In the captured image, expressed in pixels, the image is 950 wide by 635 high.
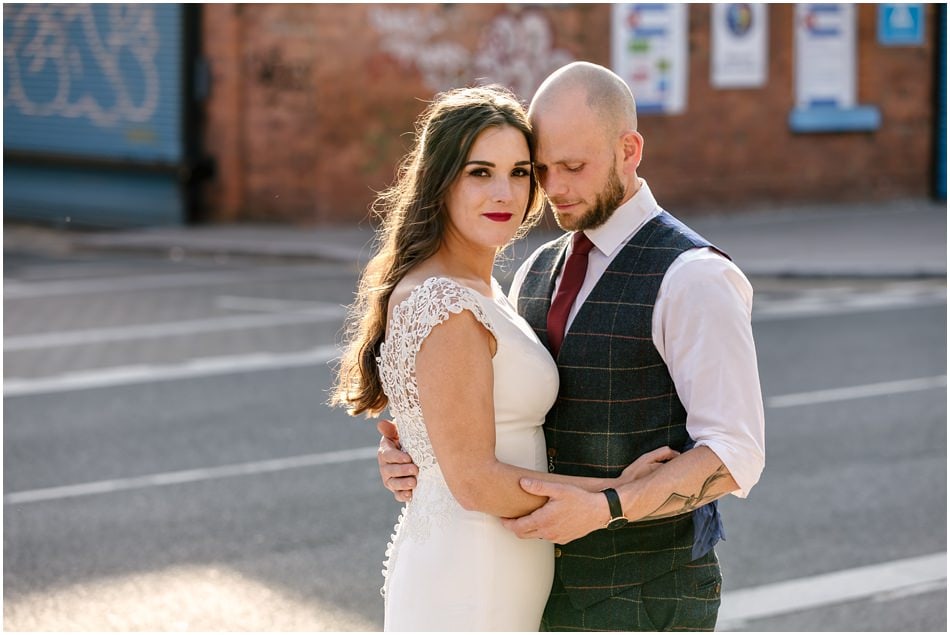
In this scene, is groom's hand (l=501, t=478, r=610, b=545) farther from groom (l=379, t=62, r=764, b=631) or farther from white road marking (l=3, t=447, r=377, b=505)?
white road marking (l=3, t=447, r=377, b=505)

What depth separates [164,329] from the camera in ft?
43.5

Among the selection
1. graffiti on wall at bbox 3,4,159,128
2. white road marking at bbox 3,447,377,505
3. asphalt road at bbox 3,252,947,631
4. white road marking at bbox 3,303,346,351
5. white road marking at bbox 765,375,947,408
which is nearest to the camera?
asphalt road at bbox 3,252,947,631

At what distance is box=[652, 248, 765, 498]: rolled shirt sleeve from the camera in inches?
129

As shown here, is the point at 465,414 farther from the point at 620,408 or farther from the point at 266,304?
the point at 266,304

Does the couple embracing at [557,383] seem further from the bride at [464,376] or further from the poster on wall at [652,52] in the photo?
the poster on wall at [652,52]

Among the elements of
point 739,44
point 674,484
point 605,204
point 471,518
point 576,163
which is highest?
point 739,44

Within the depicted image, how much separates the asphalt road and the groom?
2.59 m

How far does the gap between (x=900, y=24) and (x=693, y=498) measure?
2301 centimetres

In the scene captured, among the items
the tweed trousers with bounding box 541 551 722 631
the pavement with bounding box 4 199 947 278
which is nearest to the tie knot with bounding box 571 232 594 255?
the tweed trousers with bounding box 541 551 722 631

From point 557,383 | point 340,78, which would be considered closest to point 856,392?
point 557,383

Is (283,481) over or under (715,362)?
under

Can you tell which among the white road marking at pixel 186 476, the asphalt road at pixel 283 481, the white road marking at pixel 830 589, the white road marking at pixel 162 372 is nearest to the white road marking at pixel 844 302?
the asphalt road at pixel 283 481

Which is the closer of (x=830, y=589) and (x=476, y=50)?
(x=830, y=589)

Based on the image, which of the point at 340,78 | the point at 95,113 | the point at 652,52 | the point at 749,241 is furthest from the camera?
the point at 95,113
